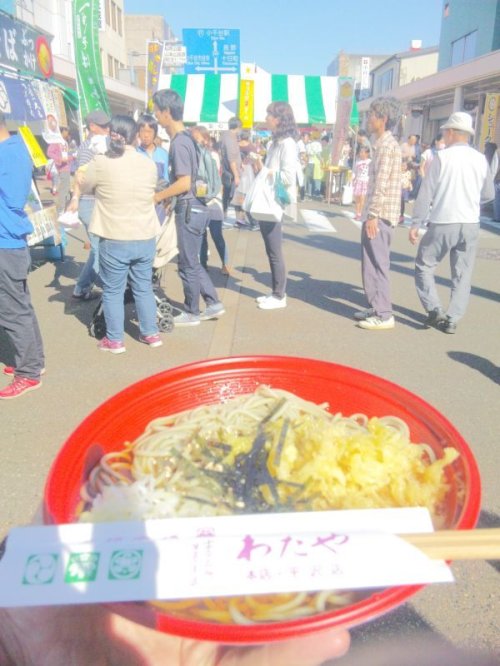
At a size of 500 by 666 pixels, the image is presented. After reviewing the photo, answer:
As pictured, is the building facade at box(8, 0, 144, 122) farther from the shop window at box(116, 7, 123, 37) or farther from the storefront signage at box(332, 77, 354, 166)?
the storefront signage at box(332, 77, 354, 166)

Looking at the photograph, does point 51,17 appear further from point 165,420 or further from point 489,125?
point 165,420

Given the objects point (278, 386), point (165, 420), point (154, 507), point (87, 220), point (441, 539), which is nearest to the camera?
point (441, 539)

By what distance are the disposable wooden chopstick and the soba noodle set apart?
0.79ft

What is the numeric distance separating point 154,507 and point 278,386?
0.61 m

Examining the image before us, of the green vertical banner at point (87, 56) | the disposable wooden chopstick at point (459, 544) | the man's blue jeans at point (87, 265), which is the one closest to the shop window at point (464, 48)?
the green vertical banner at point (87, 56)

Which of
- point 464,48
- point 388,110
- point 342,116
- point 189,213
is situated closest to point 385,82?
point 464,48

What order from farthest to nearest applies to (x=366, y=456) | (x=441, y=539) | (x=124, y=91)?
1. (x=124, y=91)
2. (x=366, y=456)
3. (x=441, y=539)

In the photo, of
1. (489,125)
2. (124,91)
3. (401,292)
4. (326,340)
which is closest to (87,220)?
(326,340)

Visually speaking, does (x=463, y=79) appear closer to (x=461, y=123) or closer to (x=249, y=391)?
(x=461, y=123)

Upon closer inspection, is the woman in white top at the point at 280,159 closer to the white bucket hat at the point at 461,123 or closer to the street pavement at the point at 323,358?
the street pavement at the point at 323,358

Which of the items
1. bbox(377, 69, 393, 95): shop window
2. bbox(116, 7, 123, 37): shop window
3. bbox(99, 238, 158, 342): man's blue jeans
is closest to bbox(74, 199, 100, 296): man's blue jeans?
bbox(99, 238, 158, 342): man's blue jeans

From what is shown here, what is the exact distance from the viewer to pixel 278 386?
5.20 feet

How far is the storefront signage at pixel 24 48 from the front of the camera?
22.4ft

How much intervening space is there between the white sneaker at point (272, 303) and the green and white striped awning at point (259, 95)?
14126 millimetres
